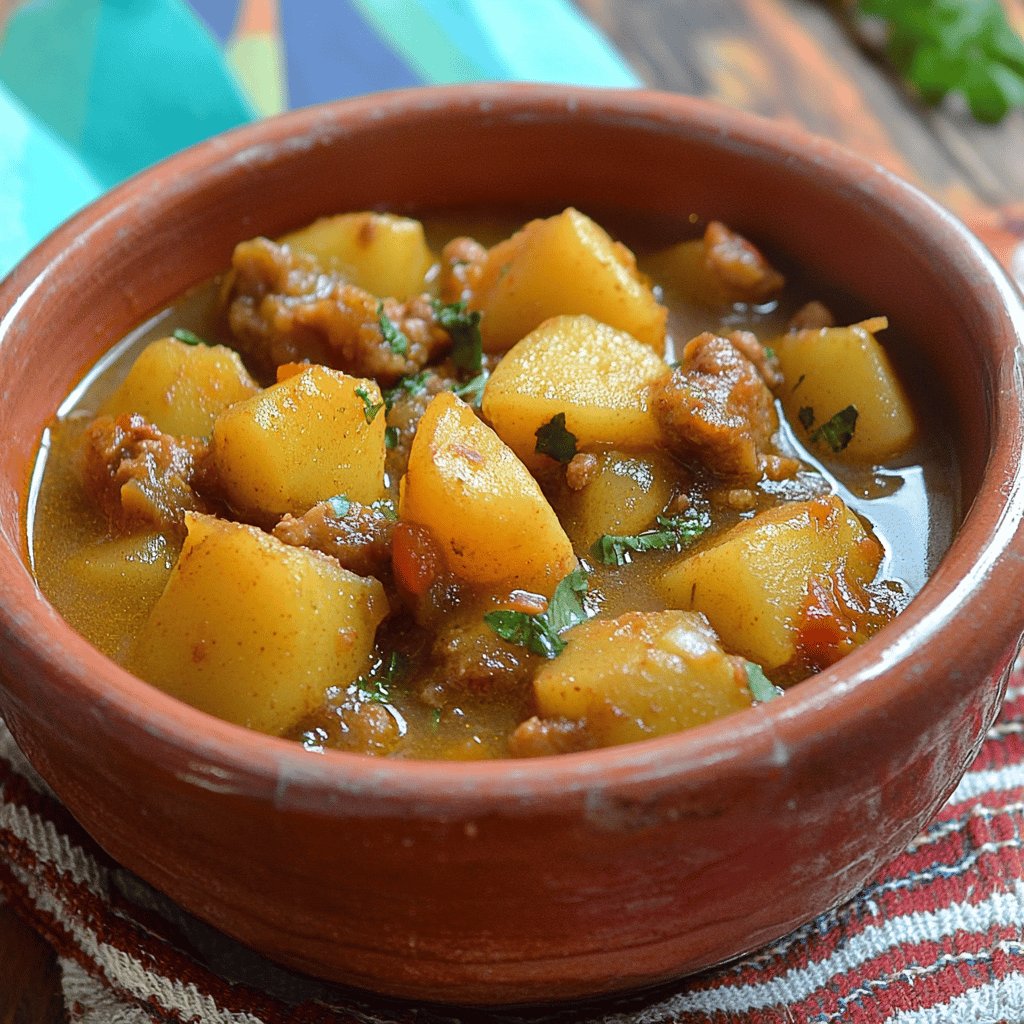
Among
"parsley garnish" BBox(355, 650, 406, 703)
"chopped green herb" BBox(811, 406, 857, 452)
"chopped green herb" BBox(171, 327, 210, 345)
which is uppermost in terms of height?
"chopped green herb" BBox(171, 327, 210, 345)

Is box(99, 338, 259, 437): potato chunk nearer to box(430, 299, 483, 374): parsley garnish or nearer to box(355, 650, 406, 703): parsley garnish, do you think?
box(430, 299, 483, 374): parsley garnish

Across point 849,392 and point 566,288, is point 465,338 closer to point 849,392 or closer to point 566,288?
point 566,288

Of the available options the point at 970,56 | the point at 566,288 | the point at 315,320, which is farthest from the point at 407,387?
the point at 970,56

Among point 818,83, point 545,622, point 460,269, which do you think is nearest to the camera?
point 545,622

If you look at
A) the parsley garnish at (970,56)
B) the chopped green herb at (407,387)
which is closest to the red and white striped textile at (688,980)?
the chopped green herb at (407,387)

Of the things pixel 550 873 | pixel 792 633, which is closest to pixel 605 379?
pixel 792 633

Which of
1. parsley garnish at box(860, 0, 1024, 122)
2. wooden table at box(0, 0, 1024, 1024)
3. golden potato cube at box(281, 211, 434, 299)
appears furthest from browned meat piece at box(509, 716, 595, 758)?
parsley garnish at box(860, 0, 1024, 122)

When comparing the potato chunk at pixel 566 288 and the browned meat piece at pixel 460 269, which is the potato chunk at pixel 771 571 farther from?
the browned meat piece at pixel 460 269
